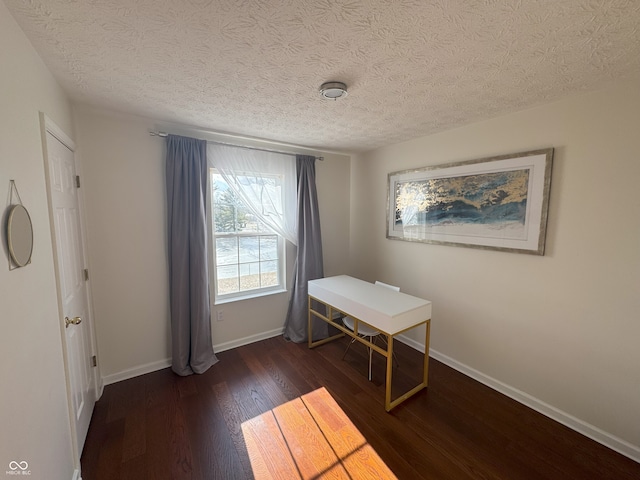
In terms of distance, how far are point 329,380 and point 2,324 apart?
86.7 inches

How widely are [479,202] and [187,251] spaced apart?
268 centimetres

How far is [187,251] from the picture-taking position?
2.47 metres

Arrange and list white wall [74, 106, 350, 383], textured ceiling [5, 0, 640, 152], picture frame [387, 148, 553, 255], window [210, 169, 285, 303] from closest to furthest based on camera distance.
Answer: textured ceiling [5, 0, 640, 152] < picture frame [387, 148, 553, 255] < white wall [74, 106, 350, 383] < window [210, 169, 285, 303]

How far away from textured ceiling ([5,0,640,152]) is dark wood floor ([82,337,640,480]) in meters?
2.32

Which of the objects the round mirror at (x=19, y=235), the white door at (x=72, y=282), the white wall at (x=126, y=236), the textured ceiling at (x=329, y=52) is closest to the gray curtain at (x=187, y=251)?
the white wall at (x=126, y=236)

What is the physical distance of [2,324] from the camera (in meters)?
0.85

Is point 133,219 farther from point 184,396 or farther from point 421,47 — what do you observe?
point 421,47

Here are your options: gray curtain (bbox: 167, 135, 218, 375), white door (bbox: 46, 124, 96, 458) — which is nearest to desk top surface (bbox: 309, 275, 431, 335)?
gray curtain (bbox: 167, 135, 218, 375)

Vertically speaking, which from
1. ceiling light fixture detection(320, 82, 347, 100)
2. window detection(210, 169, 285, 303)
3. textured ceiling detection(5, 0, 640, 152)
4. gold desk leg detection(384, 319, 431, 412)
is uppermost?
textured ceiling detection(5, 0, 640, 152)

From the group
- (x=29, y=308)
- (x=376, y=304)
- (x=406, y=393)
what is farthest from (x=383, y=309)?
(x=29, y=308)

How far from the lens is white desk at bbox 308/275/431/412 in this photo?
6.69 feet

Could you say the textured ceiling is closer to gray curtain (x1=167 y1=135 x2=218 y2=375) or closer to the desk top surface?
gray curtain (x1=167 y1=135 x2=218 y2=375)

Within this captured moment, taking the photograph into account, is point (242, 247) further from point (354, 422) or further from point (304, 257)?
point (354, 422)

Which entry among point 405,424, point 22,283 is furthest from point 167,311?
point 405,424
